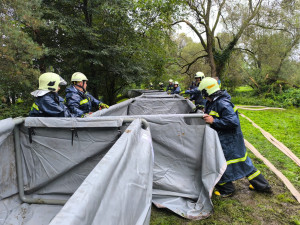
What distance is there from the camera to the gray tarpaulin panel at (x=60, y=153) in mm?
2086

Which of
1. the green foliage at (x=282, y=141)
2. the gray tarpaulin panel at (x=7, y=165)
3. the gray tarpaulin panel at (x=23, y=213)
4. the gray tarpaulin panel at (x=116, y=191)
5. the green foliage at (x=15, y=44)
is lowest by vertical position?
the green foliage at (x=282, y=141)

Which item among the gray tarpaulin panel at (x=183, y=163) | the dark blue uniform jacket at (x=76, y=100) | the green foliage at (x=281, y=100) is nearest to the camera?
the gray tarpaulin panel at (x=183, y=163)

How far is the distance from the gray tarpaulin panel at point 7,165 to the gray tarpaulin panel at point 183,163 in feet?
3.35

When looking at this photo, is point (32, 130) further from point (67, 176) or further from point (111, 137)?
point (111, 137)

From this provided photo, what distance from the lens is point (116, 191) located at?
0.98 metres

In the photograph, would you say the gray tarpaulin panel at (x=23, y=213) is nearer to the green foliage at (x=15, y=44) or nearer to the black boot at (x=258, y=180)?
the black boot at (x=258, y=180)

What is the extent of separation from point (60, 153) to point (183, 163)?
1542mm

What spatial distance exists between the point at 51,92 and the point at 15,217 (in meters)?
1.62

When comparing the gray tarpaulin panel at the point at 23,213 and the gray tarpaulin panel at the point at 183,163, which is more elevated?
the gray tarpaulin panel at the point at 183,163

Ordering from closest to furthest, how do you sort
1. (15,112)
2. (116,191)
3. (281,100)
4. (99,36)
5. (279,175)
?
(116,191), (279,175), (15,112), (99,36), (281,100)

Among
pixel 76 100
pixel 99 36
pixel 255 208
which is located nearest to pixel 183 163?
pixel 255 208

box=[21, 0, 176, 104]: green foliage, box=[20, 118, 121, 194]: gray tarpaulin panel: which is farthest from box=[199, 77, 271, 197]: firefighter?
box=[21, 0, 176, 104]: green foliage

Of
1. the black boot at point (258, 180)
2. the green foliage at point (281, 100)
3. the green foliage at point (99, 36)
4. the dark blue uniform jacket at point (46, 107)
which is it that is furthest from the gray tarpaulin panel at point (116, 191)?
the green foliage at point (281, 100)

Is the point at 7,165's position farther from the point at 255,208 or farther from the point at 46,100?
the point at 255,208
